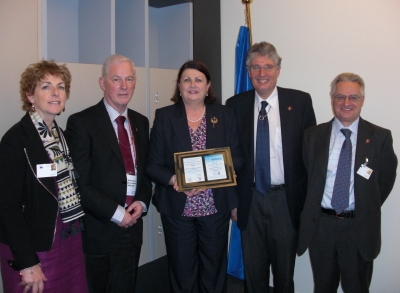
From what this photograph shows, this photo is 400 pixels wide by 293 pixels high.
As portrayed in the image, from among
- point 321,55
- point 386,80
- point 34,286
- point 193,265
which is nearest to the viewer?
point 34,286

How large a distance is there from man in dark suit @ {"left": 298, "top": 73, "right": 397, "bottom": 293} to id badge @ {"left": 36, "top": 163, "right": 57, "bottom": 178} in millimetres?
1648

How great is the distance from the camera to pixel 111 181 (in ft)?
7.73

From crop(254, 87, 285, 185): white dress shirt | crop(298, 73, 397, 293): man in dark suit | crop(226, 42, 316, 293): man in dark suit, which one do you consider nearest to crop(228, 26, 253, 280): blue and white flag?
crop(226, 42, 316, 293): man in dark suit

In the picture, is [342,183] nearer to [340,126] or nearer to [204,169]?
[340,126]

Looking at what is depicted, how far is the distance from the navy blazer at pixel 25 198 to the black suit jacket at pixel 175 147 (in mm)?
718

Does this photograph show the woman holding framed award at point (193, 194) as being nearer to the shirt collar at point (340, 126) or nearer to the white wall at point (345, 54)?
the shirt collar at point (340, 126)

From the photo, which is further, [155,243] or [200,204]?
[155,243]

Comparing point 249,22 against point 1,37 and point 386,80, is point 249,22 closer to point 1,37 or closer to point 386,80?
point 386,80

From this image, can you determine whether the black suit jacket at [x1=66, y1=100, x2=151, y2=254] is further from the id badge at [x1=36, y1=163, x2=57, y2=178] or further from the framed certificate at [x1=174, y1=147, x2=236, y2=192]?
the framed certificate at [x1=174, y1=147, x2=236, y2=192]

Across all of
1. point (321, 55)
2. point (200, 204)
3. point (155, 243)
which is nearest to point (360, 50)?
point (321, 55)

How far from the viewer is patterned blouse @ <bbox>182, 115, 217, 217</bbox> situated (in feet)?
8.10

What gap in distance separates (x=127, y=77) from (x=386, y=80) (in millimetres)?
2174

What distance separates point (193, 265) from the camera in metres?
2.56

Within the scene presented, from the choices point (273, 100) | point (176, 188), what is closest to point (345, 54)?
point (273, 100)
